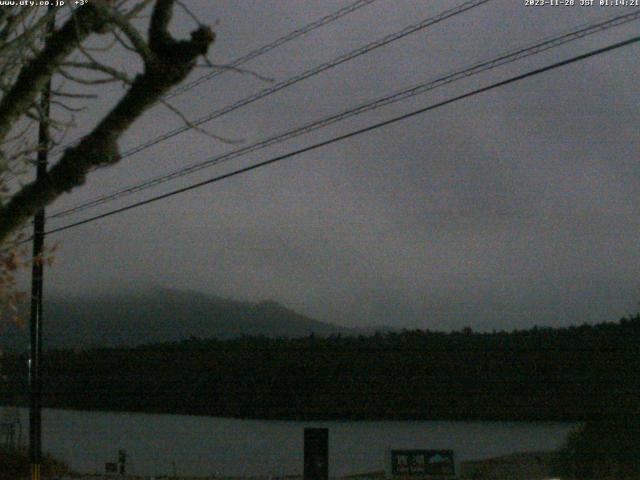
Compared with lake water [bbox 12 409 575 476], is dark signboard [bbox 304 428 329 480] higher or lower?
higher

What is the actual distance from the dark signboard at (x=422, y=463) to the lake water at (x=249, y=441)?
2.59 metres

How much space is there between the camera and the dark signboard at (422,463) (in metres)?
22.6

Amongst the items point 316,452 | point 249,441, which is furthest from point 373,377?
point 316,452

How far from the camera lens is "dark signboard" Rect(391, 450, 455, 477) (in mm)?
22609

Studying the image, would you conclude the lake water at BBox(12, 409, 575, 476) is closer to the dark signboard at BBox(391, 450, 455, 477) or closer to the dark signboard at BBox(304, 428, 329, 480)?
the dark signboard at BBox(391, 450, 455, 477)

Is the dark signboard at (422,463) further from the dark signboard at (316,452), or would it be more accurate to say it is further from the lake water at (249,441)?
the dark signboard at (316,452)

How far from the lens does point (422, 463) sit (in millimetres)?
22672

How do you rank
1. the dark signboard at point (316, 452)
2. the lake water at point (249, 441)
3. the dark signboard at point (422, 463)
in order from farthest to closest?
the lake water at point (249, 441)
the dark signboard at point (422, 463)
the dark signboard at point (316, 452)

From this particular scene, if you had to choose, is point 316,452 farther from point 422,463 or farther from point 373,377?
point 373,377

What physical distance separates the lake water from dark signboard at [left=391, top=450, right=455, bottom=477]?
2594 millimetres

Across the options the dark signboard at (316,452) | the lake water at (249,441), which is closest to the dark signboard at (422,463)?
the lake water at (249,441)

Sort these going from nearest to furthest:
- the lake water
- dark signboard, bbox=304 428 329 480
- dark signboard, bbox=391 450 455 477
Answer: dark signboard, bbox=304 428 329 480 < dark signboard, bbox=391 450 455 477 < the lake water

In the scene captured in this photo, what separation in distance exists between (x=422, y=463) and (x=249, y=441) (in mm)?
9896

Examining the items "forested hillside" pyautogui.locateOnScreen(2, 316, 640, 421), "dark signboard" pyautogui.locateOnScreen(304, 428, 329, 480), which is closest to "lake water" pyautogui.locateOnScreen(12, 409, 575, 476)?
"forested hillside" pyautogui.locateOnScreen(2, 316, 640, 421)
